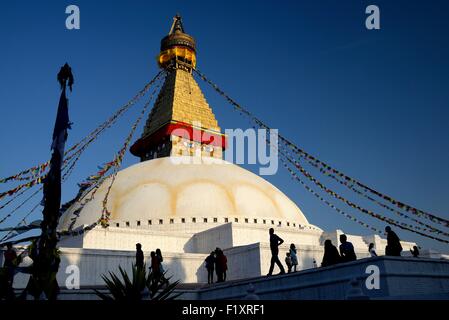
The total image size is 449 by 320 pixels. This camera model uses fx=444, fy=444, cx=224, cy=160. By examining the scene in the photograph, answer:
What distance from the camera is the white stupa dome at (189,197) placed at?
20.5 metres

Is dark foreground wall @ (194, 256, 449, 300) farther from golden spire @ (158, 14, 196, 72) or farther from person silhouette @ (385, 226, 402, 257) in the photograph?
golden spire @ (158, 14, 196, 72)

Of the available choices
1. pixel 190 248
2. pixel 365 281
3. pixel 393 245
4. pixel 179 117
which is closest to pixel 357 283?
pixel 365 281

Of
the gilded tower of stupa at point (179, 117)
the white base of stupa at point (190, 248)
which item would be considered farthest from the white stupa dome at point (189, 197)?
the gilded tower of stupa at point (179, 117)

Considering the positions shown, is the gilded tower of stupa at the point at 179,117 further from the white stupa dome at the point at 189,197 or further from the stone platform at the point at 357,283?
the stone platform at the point at 357,283

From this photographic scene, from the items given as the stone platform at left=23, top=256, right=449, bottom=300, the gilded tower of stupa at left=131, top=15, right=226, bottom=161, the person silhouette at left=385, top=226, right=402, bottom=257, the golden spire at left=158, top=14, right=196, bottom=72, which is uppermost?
the golden spire at left=158, top=14, right=196, bottom=72

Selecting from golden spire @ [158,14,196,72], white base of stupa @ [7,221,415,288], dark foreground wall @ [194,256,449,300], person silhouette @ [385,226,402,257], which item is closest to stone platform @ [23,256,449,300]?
dark foreground wall @ [194,256,449,300]

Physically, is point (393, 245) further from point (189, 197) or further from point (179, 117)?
point (179, 117)

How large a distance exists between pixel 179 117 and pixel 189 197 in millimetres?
10438

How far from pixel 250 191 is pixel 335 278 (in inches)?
531

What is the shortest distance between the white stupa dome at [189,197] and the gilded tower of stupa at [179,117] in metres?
6.28

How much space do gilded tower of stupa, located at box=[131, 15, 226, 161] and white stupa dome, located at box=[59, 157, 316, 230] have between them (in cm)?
628

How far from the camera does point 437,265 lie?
29.0 ft

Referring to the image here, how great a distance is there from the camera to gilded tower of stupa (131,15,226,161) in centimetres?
2992
